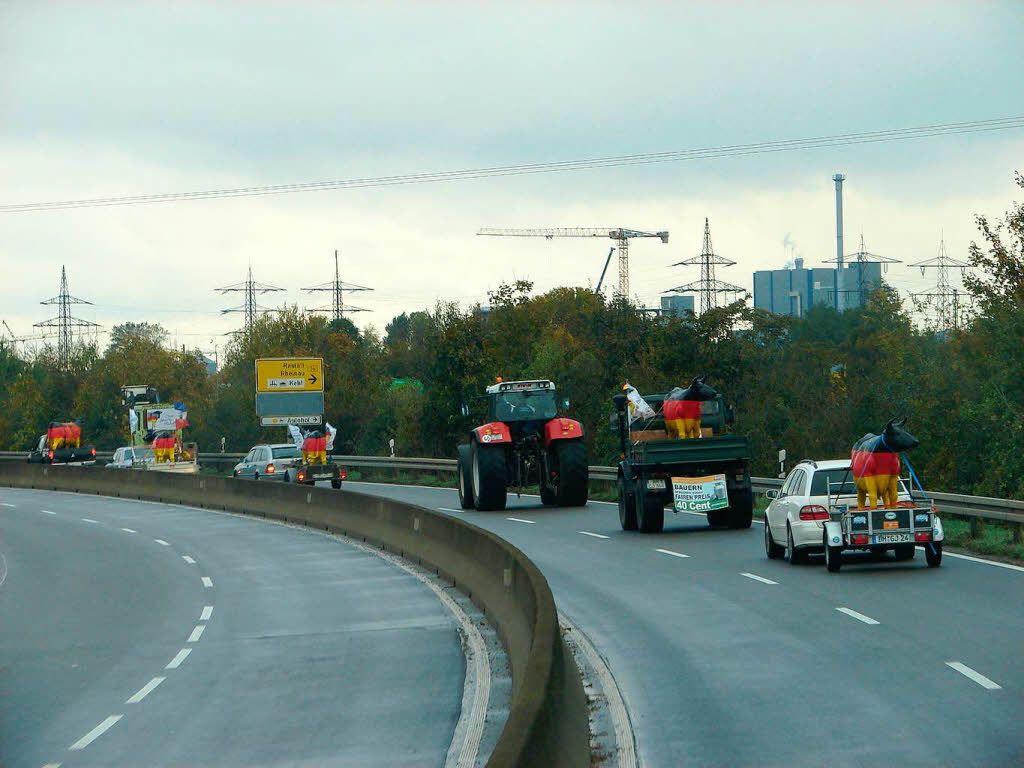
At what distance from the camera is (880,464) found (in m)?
18.7

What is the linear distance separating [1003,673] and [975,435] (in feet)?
109

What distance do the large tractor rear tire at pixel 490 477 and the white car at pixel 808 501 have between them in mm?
12091

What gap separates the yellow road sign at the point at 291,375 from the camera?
5659cm

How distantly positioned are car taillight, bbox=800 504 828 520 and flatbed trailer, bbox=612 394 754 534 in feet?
17.3

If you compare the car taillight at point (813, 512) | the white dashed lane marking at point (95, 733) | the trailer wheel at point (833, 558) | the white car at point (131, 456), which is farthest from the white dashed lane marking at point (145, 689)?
the white car at point (131, 456)

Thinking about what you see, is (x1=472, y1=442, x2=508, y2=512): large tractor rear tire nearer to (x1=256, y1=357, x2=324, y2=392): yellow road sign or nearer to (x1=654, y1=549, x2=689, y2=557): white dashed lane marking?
(x1=654, y1=549, x2=689, y2=557): white dashed lane marking

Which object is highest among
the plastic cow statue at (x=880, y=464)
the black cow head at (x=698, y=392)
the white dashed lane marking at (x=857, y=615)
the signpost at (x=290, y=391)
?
the signpost at (x=290, y=391)

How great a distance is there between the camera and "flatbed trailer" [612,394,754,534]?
2522cm

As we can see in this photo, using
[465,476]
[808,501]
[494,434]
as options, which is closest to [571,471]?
[494,434]

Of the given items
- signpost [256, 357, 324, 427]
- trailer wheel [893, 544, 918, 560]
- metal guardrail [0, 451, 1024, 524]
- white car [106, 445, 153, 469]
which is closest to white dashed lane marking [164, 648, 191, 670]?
trailer wheel [893, 544, 918, 560]

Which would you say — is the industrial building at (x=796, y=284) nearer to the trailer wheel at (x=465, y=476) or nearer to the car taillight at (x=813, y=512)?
the trailer wheel at (x=465, y=476)

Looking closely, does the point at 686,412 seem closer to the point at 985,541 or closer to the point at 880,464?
the point at 985,541

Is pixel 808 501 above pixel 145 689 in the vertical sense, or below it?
above

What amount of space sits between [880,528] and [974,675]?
7189 mm
